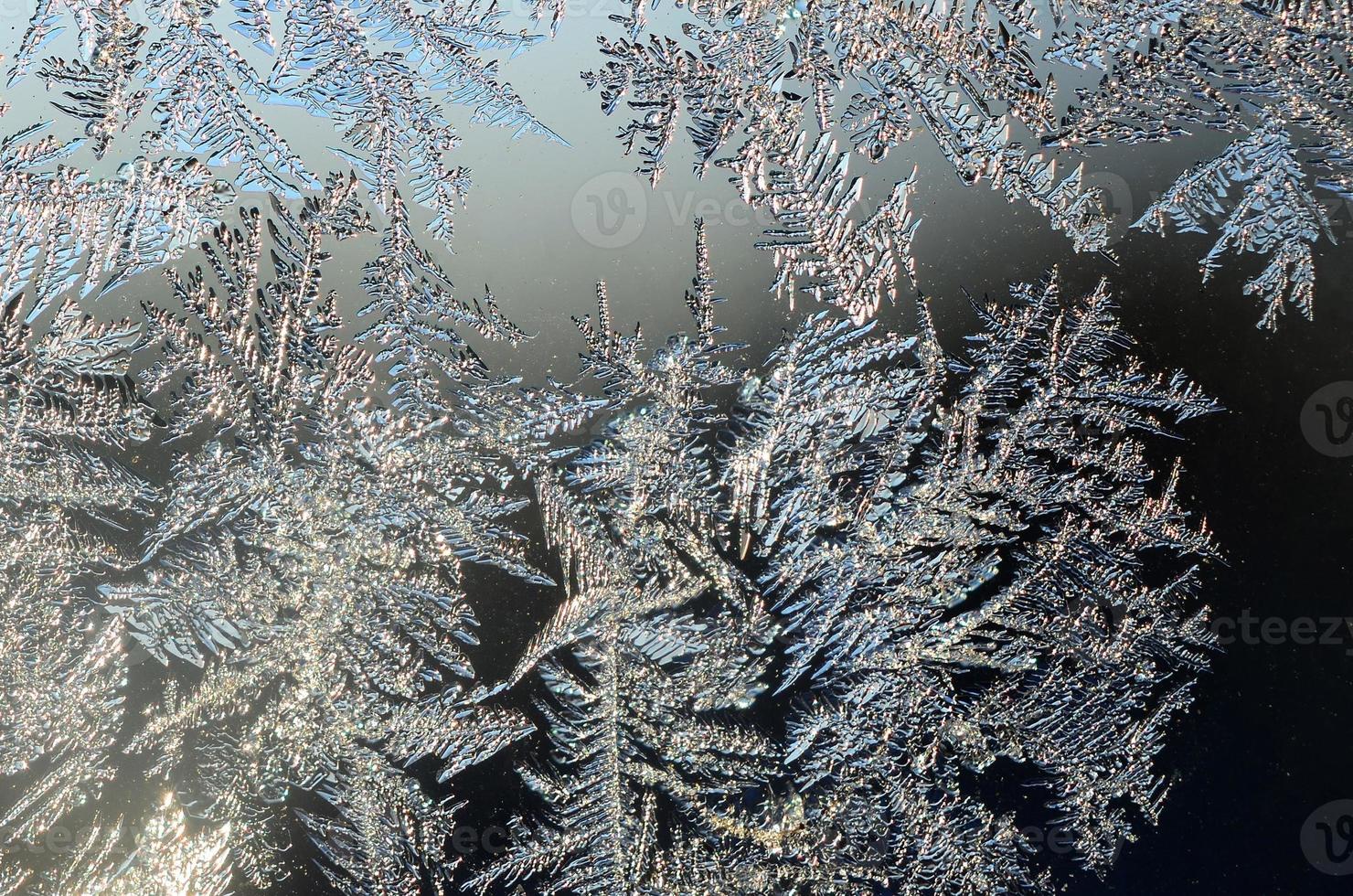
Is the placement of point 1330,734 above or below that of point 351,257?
below

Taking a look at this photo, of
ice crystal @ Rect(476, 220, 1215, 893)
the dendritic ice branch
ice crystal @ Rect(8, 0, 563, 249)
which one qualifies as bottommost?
ice crystal @ Rect(476, 220, 1215, 893)

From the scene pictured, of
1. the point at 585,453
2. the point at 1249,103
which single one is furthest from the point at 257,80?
the point at 1249,103

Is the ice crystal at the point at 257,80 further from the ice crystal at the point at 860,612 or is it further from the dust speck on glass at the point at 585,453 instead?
the ice crystal at the point at 860,612

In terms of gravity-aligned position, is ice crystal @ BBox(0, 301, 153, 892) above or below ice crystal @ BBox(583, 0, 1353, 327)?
below

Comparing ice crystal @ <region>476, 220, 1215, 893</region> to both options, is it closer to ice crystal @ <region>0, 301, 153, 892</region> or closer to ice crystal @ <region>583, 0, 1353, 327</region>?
ice crystal @ <region>583, 0, 1353, 327</region>

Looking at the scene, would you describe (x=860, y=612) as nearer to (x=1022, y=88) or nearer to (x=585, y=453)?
(x=585, y=453)

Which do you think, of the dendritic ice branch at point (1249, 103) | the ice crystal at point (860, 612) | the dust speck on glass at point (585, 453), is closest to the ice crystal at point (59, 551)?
the dust speck on glass at point (585, 453)

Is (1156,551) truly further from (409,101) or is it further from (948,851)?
(409,101)

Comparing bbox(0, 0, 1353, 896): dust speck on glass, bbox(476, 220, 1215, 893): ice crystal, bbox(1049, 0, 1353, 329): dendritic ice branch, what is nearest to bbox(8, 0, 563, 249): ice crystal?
bbox(0, 0, 1353, 896): dust speck on glass

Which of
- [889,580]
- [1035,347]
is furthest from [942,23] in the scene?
[889,580]
